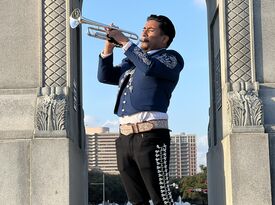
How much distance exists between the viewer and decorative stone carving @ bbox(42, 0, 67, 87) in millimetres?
9703

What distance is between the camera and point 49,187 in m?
9.23

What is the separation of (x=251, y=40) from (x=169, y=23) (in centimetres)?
429

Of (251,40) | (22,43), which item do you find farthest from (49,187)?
(251,40)

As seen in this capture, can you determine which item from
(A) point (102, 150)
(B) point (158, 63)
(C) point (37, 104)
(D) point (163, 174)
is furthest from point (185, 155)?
(B) point (158, 63)

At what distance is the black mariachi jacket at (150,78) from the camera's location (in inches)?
216

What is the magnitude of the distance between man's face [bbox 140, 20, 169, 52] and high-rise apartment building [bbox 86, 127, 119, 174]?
110 m

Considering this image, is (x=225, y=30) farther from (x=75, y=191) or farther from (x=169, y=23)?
(x=169, y=23)

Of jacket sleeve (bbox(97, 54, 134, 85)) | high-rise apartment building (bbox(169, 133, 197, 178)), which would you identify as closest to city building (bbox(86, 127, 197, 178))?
high-rise apartment building (bbox(169, 133, 197, 178))

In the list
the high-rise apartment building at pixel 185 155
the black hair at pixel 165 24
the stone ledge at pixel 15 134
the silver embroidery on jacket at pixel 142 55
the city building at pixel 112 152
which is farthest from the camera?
the high-rise apartment building at pixel 185 155

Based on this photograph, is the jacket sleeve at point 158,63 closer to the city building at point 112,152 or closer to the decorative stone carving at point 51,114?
the decorative stone carving at point 51,114

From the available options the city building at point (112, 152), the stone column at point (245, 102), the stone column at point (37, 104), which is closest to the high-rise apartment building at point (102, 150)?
the city building at point (112, 152)

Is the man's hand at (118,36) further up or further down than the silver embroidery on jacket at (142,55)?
further up

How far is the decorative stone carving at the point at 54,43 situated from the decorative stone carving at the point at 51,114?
338 millimetres

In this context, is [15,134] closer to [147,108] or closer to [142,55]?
[147,108]
